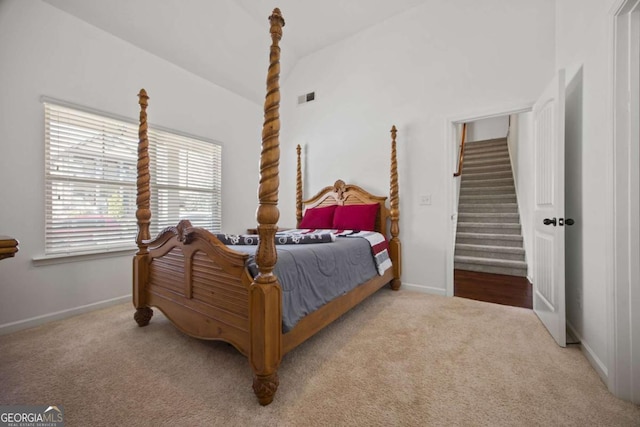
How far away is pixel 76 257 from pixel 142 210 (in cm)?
91

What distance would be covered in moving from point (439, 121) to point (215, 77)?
2924 mm

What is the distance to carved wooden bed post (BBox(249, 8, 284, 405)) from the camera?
4.13 ft

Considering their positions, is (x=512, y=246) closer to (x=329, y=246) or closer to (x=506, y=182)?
(x=506, y=182)

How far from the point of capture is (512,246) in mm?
3891

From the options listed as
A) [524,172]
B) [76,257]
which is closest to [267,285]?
[76,257]

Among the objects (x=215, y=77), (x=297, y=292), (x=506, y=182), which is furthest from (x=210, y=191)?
(x=506, y=182)

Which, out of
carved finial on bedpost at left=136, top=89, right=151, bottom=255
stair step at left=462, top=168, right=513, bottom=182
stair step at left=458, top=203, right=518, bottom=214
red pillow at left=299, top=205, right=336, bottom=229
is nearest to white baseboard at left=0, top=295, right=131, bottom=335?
carved finial on bedpost at left=136, top=89, right=151, bottom=255

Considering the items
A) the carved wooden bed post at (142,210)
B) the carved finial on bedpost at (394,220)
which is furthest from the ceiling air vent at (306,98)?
the carved wooden bed post at (142,210)

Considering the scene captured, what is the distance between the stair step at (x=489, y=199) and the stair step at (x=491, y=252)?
3.97ft

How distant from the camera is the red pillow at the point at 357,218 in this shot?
10.1 feet

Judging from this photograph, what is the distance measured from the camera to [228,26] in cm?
321

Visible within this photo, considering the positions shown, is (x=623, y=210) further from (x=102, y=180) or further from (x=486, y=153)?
(x=486, y=153)

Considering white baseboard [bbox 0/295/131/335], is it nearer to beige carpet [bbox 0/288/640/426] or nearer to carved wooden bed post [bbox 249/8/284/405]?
beige carpet [bbox 0/288/640/426]

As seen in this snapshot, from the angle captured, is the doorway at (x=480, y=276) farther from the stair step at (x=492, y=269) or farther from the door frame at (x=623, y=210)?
the door frame at (x=623, y=210)
